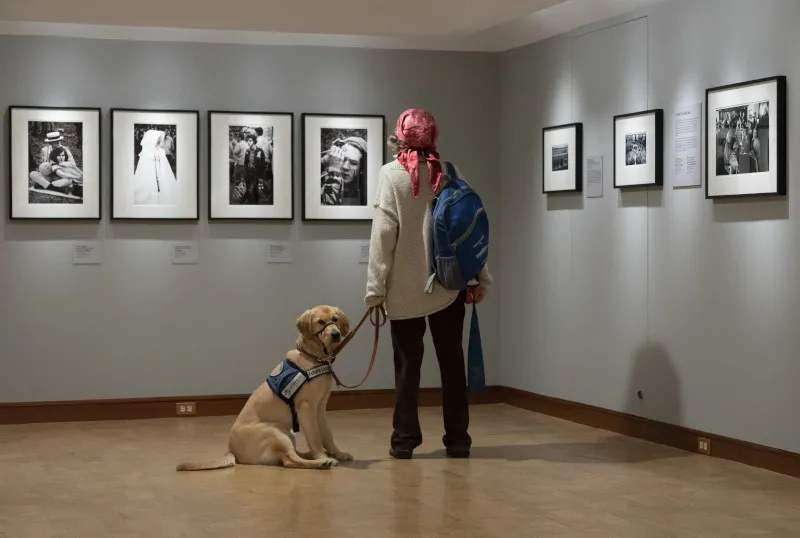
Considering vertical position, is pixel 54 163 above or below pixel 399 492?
above

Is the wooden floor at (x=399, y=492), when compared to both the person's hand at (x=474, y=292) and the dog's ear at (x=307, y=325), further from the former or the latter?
the person's hand at (x=474, y=292)

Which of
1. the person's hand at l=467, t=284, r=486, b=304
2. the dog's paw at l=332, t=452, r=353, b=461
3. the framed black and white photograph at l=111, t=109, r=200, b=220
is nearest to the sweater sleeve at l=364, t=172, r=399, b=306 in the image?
the person's hand at l=467, t=284, r=486, b=304

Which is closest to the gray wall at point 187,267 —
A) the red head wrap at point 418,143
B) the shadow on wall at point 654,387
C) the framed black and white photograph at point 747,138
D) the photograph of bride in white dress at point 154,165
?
the photograph of bride in white dress at point 154,165

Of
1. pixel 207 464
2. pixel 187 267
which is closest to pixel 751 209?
pixel 207 464

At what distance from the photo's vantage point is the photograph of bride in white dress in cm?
862

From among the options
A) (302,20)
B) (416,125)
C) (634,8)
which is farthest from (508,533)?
(302,20)

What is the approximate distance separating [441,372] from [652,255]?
167 cm

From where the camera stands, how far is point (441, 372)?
670cm

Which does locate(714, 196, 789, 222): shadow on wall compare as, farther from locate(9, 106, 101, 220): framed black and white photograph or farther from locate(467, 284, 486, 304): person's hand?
locate(9, 106, 101, 220): framed black and white photograph

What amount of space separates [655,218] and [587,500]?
241 cm

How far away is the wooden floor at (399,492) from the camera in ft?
16.3

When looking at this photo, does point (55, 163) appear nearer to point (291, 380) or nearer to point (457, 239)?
point (291, 380)

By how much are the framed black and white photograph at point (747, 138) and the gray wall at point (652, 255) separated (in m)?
0.08

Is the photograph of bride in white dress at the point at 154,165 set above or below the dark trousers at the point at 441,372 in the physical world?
above
